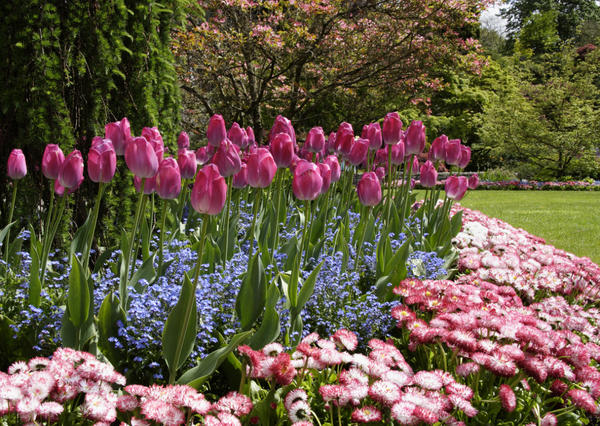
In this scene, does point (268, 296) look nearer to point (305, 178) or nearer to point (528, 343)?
point (305, 178)

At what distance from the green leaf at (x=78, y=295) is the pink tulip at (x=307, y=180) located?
821mm

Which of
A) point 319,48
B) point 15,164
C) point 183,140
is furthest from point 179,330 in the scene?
point 319,48

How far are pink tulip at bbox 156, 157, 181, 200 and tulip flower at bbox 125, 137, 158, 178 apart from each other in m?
0.04

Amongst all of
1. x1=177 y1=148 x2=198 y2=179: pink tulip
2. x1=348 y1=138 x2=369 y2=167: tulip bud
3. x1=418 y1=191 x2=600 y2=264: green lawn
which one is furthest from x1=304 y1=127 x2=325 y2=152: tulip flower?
x1=418 y1=191 x2=600 y2=264: green lawn

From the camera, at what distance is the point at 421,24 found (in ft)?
24.7

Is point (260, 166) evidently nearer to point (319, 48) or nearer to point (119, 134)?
point (119, 134)

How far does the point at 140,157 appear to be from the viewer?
5.13 ft

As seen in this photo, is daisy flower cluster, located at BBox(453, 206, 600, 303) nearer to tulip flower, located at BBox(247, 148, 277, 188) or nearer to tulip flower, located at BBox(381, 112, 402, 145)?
tulip flower, located at BBox(381, 112, 402, 145)

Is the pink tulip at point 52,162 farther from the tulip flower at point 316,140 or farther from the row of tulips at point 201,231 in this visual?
the tulip flower at point 316,140

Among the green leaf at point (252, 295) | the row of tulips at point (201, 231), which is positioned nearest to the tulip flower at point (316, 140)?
the row of tulips at point (201, 231)

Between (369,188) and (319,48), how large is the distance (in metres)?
5.62

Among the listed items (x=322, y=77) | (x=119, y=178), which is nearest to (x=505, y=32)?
(x=322, y=77)

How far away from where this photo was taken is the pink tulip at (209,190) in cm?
134

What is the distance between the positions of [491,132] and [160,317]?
Result: 19.3 meters
